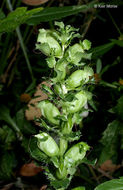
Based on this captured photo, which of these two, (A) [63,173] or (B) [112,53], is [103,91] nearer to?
(B) [112,53]

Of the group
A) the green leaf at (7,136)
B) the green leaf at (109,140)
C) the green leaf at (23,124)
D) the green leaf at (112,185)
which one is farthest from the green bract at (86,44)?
the green leaf at (7,136)

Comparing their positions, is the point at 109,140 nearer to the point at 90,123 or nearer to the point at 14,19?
the point at 90,123

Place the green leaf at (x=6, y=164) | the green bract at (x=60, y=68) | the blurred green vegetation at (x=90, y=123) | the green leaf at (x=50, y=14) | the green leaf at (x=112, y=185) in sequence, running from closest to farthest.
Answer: the green leaf at (x=112, y=185), the green bract at (x=60, y=68), the green leaf at (x=50, y=14), the blurred green vegetation at (x=90, y=123), the green leaf at (x=6, y=164)

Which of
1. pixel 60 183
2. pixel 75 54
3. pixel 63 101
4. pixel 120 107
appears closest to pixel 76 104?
pixel 63 101

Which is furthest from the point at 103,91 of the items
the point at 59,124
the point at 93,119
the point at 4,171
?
the point at 59,124

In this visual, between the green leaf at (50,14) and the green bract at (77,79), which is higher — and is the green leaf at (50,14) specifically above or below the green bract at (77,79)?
above

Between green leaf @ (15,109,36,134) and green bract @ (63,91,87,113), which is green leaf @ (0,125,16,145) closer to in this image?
green leaf @ (15,109,36,134)

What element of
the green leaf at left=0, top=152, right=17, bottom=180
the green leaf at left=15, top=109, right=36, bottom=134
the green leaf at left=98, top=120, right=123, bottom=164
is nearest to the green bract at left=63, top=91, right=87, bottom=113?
the green leaf at left=98, top=120, right=123, bottom=164

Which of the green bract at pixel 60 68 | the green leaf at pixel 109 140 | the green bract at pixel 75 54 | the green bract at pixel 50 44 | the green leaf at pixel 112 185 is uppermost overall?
the green bract at pixel 50 44

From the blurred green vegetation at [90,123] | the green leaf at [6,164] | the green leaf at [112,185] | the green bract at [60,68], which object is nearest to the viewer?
the green leaf at [112,185]

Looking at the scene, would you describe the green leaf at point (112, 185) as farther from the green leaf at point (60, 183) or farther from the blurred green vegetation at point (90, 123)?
the blurred green vegetation at point (90, 123)
